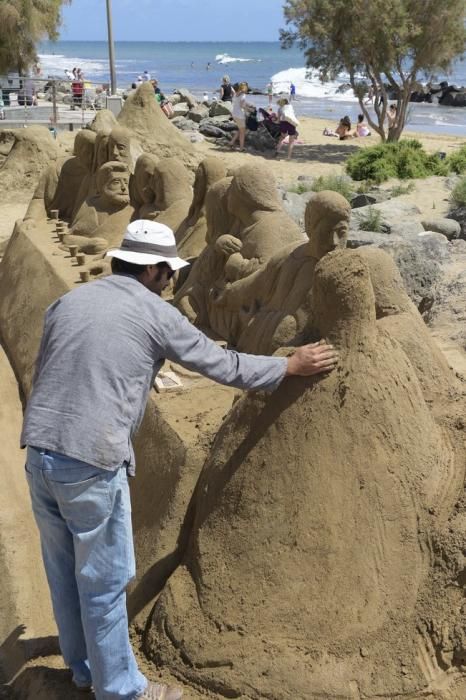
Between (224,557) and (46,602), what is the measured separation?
1298mm

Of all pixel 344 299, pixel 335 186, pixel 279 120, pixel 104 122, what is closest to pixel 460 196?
pixel 335 186

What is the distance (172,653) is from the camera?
3.03 meters

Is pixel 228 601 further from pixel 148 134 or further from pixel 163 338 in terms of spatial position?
pixel 148 134

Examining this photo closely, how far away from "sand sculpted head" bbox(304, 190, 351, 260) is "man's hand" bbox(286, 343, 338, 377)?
4.28 ft

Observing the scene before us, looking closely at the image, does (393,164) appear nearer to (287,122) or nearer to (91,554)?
(287,122)

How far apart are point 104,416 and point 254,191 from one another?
361 centimetres

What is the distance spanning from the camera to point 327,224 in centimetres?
414

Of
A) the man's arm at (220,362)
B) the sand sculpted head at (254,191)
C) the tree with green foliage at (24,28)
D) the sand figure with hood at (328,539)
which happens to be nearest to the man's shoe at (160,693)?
the sand figure with hood at (328,539)

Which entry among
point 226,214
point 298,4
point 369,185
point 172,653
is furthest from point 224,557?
point 298,4

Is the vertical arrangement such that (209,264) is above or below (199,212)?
below

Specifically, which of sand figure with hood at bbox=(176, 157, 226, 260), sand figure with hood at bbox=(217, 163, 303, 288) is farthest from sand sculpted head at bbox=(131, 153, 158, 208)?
sand figure with hood at bbox=(217, 163, 303, 288)

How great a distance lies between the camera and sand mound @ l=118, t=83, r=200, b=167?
1409 cm

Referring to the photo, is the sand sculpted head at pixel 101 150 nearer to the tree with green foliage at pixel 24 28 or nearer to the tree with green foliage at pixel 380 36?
the tree with green foliage at pixel 380 36

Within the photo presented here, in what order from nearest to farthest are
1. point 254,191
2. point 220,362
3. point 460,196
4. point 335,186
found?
point 220,362
point 254,191
point 460,196
point 335,186
